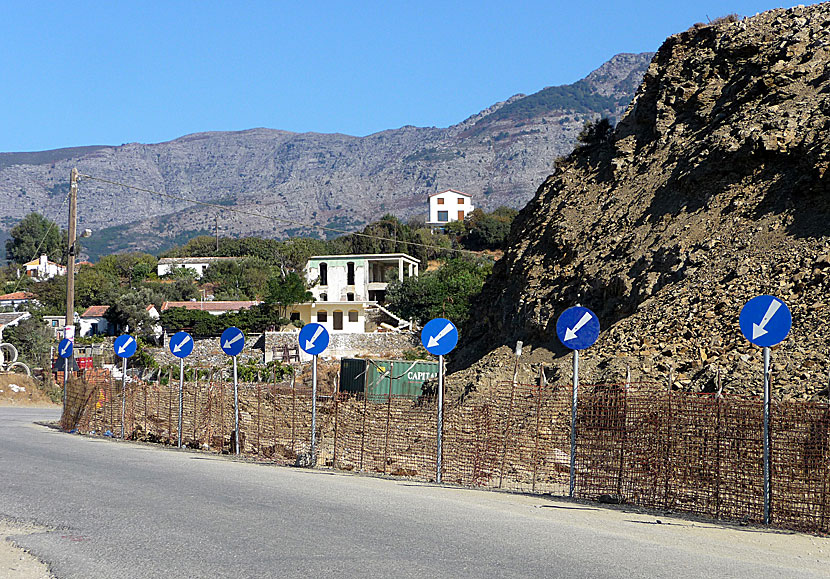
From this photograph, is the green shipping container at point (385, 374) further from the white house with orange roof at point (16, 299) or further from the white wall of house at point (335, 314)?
the white house with orange roof at point (16, 299)

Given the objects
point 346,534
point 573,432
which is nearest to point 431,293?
point 573,432

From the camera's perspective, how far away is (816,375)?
1873cm

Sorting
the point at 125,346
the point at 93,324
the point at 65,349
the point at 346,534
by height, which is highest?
the point at 93,324

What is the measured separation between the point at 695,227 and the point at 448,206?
6009 inches

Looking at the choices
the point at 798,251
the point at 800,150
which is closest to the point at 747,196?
the point at 800,150

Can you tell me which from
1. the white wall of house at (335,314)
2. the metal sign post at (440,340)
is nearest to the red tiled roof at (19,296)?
the white wall of house at (335,314)

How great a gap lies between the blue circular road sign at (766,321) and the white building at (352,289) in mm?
69157

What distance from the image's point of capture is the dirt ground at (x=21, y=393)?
145 feet

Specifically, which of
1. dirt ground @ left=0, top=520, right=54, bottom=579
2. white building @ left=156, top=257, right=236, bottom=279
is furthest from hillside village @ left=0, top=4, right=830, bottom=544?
white building @ left=156, top=257, right=236, bottom=279

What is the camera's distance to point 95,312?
298ft

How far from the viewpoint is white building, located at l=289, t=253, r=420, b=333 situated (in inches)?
3206

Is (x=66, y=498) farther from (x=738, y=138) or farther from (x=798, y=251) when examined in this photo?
(x=738, y=138)

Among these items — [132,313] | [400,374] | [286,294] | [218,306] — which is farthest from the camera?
[218,306]

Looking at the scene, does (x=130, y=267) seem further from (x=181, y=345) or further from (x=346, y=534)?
(x=346, y=534)
